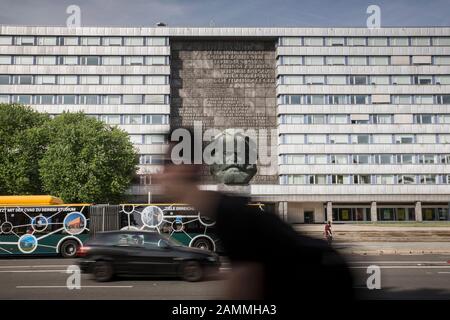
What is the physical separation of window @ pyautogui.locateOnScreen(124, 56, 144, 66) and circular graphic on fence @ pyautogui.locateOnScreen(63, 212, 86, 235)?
42.3 metres

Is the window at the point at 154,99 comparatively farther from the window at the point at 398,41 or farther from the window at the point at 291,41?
the window at the point at 398,41

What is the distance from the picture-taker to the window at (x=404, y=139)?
2388 inches

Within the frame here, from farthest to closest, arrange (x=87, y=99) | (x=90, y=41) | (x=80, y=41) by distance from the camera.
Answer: (x=90, y=41) → (x=80, y=41) → (x=87, y=99)

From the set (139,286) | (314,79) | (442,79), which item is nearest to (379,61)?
(442,79)

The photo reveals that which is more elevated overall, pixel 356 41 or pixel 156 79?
pixel 356 41

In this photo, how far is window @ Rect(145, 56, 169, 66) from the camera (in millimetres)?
61531

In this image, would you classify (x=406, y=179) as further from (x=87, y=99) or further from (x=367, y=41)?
(x=87, y=99)

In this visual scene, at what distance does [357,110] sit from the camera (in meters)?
61.5

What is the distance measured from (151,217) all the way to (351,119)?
45.3 m

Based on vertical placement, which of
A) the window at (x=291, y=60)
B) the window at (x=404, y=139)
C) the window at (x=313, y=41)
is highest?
the window at (x=313, y=41)

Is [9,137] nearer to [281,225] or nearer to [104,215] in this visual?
[104,215]

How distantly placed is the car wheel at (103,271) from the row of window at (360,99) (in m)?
51.4

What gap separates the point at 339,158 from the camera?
60.1 m

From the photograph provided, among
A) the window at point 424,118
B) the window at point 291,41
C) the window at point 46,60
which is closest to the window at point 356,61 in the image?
the window at point 291,41
